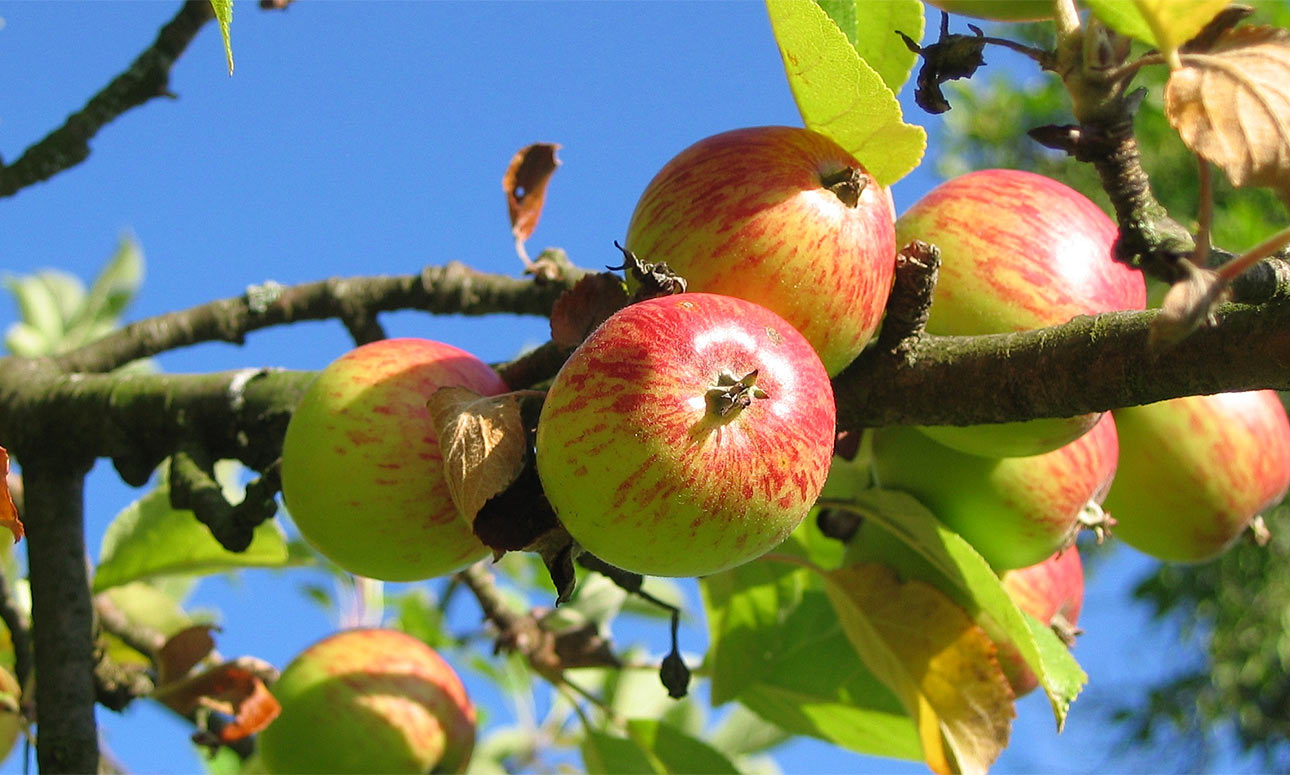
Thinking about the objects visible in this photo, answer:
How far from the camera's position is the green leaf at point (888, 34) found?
1211 mm

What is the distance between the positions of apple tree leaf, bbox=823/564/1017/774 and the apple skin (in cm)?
30

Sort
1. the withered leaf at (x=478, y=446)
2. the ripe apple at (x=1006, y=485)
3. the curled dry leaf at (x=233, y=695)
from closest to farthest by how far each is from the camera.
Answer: the withered leaf at (x=478, y=446) → the ripe apple at (x=1006, y=485) → the curled dry leaf at (x=233, y=695)

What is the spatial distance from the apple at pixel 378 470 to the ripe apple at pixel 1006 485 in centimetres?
Result: 49

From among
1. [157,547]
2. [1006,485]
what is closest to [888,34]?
[1006,485]

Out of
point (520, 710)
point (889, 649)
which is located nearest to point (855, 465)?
point (889, 649)

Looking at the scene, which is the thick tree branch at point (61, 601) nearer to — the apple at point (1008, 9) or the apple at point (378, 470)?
the apple at point (378, 470)

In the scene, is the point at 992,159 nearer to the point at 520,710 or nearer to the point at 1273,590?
the point at 1273,590

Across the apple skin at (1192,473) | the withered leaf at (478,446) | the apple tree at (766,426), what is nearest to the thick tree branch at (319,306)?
the apple tree at (766,426)

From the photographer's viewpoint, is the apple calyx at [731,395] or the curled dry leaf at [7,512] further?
the apple calyx at [731,395]

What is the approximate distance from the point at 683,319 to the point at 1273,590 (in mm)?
7735

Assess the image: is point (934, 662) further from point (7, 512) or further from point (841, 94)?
point (7, 512)

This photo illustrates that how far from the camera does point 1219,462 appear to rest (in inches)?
55.6

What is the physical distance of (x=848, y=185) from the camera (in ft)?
3.31

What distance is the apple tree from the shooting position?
0.82 metres
